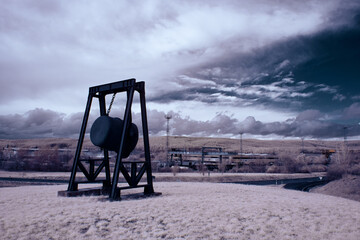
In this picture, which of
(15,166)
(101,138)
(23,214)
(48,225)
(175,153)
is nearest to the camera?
(48,225)

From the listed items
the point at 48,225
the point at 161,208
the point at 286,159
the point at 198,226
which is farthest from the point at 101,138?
the point at 286,159

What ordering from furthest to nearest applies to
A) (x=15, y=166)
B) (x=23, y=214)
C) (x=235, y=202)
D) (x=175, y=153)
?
(x=175, y=153) < (x=15, y=166) < (x=235, y=202) < (x=23, y=214)

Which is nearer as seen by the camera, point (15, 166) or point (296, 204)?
point (296, 204)

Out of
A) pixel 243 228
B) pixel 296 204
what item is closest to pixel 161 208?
pixel 243 228

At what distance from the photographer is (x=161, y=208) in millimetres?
9703

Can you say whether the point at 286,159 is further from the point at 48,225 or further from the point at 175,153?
the point at 48,225

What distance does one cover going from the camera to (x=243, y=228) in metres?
7.93

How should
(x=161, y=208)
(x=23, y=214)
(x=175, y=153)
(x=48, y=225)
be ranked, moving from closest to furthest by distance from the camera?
1. (x=48, y=225)
2. (x=23, y=214)
3. (x=161, y=208)
4. (x=175, y=153)

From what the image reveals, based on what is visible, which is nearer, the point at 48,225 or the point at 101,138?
the point at 48,225

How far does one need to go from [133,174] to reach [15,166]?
50.2m

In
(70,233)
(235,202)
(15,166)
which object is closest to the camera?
(70,233)

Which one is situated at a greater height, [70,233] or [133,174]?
[133,174]

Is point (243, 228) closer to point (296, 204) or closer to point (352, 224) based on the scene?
point (352, 224)

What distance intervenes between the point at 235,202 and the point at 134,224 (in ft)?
→ 16.0
